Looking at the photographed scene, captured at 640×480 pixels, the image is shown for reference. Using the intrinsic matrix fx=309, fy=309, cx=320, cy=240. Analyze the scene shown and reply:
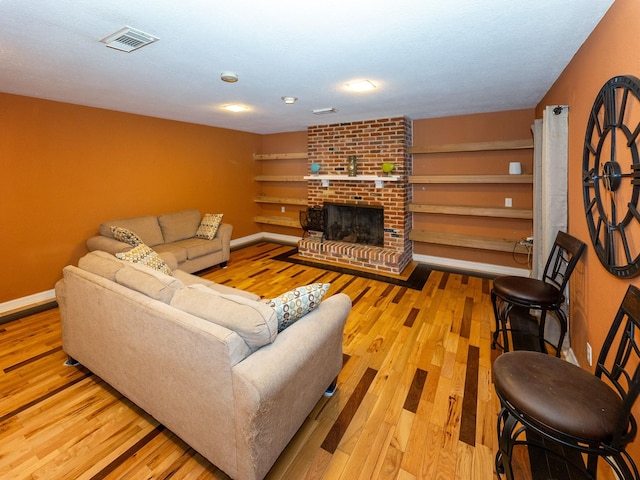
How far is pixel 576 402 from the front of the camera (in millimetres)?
1195

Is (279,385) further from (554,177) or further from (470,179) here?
(470,179)

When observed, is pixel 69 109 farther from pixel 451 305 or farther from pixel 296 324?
pixel 451 305

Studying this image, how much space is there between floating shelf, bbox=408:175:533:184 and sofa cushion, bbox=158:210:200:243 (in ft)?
11.4

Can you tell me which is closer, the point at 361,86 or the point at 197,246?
the point at 361,86

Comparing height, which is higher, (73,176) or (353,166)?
(353,166)

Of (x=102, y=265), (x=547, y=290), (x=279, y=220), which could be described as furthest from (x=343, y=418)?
(x=279, y=220)

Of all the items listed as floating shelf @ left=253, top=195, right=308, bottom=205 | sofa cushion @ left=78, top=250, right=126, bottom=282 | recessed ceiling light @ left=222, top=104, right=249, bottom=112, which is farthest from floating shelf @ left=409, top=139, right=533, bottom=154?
sofa cushion @ left=78, top=250, right=126, bottom=282

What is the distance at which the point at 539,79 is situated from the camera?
283cm

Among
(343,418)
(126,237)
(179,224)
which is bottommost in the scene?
(343,418)

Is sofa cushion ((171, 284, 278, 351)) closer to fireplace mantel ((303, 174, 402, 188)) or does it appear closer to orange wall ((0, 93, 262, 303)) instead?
orange wall ((0, 93, 262, 303))

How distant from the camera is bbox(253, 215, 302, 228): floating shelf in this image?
20.2ft

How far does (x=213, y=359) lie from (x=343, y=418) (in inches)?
38.6

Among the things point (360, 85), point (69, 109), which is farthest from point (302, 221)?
point (69, 109)

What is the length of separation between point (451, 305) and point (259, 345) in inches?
105
